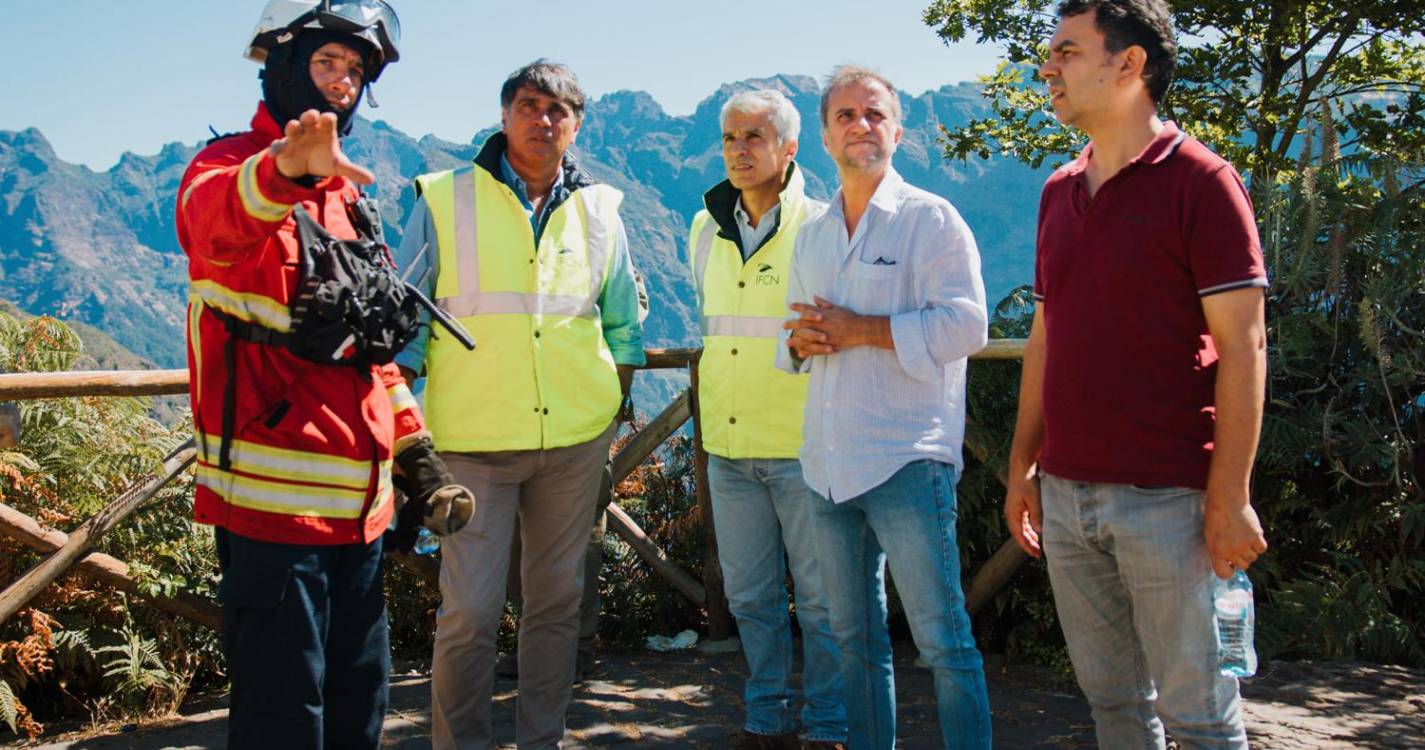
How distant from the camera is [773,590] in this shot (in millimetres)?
3771

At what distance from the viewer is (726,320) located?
3.80 meters

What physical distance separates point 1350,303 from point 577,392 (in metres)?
3.43

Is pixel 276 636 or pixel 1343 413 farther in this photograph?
pixel 1343 413

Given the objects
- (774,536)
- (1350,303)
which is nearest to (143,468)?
(774,536)

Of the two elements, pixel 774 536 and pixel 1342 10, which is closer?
pixel 774 536

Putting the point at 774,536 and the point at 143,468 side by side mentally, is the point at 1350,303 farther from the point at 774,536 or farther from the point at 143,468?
the point at 143,468

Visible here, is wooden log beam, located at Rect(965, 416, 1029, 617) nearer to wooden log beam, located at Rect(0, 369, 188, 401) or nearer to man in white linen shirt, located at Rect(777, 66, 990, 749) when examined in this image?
man in white linen shirt, located at Rect(777, 66, 990, 749)

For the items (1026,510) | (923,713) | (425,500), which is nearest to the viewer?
(425,500)

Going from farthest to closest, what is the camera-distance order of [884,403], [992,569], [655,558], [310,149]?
[655,558]
[992,569]
[884,403]
[310,149]

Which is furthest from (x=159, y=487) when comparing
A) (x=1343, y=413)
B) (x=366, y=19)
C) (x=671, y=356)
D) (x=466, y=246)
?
(x=1343, y=413)

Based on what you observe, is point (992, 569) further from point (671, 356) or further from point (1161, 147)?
point (1161, 147)

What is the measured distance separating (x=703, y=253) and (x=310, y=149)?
6.86 feet

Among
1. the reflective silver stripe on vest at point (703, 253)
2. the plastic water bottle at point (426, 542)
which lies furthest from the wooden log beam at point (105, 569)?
the reflective silver stripe on vest at point (703, 253)

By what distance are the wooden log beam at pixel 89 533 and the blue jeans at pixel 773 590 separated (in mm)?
1960
